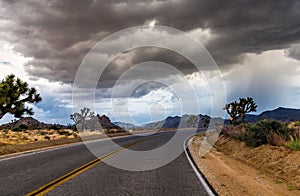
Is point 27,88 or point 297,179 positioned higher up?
point 27,88

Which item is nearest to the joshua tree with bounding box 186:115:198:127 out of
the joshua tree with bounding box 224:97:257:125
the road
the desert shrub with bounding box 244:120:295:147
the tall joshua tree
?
the tall joshua tree

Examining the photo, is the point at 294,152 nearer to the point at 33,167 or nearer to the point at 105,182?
the point at 105,182

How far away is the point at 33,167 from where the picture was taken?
1005cm

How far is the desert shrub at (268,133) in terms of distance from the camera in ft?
53.4

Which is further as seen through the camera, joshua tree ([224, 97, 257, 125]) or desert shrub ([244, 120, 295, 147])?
joshua tree ([224, 97, 257, 125])

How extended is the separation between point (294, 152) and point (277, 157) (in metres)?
0.81

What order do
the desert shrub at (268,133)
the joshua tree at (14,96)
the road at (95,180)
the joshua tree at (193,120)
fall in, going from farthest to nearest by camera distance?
the joshua tree at (193,120)
the joshua tree at (14,96)
the desert shrub at (268,133)
the road at (95,180)

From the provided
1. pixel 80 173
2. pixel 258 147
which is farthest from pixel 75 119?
pixel 80 173

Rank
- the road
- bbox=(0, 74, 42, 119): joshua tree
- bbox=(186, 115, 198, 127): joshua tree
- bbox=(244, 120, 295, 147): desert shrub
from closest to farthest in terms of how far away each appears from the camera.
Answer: the road → bbox=(244, 120, 295, 147): desert shrub → bbox=(0, 74, 42, 119): joshua tree → bbox=(186, 115, 198, 127): joshua tree

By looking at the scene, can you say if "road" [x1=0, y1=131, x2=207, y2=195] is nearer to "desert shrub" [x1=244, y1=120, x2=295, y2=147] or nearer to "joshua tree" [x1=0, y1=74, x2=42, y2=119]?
"desert shrub" [x1=244, y1=120, x2=295, y2=147]

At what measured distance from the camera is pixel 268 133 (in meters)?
17.2

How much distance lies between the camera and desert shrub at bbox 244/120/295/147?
641 inches

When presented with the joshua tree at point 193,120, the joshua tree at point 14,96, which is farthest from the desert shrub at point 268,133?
the joshua tree at point 193,120

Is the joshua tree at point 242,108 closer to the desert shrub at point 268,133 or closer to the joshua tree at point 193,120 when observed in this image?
the desert shrub at point 268,133
